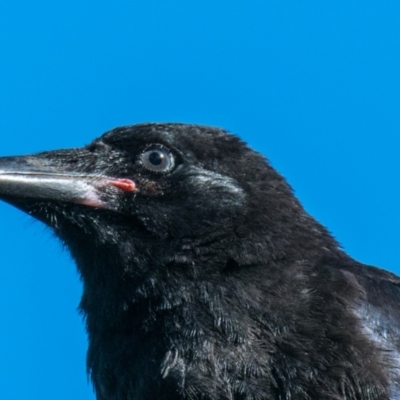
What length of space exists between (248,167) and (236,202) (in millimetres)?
265

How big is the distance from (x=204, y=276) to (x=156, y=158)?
2.59ft

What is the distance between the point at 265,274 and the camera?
598cm

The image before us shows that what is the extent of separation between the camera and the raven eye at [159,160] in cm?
623

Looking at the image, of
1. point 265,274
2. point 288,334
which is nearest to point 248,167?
point 265,274

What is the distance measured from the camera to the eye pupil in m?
6.24

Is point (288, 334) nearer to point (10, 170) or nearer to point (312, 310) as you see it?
point (312, 310)

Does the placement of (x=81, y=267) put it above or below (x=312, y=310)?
above

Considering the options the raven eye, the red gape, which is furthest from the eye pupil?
the red gape

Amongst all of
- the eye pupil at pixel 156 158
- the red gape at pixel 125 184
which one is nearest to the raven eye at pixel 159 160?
the eye pupil at pixel 156 158

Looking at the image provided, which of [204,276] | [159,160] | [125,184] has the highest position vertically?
[159,160]

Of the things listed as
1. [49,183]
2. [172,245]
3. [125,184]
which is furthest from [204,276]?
[49,183]

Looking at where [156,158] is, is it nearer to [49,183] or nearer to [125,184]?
[125,184]

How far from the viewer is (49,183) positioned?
20.1 feet

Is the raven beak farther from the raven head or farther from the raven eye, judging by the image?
the raven eye
